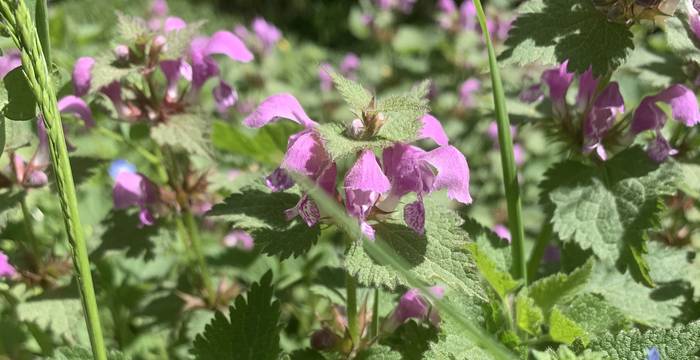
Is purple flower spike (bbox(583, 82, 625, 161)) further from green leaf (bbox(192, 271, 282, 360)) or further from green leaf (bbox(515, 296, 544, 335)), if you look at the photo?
green leaf (bbox(192, 271, 282, 360))

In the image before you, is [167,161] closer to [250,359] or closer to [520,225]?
[250,359]

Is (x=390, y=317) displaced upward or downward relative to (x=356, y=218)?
downward

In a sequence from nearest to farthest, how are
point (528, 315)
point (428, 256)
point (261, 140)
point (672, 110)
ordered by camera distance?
point (428, 256) → point (528, 315) → point (672, 110) → point (261, 140)

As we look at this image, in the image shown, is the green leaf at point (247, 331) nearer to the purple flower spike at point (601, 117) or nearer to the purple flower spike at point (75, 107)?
the purple flower spike at point (75, 107)

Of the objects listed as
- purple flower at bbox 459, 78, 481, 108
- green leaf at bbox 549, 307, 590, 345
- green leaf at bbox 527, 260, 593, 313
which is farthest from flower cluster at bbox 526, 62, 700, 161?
purple flower at bbox 459, 78, 481, 108

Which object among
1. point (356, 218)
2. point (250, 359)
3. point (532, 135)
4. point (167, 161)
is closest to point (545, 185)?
point (356, 218)

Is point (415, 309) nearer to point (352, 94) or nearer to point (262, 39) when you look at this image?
point (352, 94)

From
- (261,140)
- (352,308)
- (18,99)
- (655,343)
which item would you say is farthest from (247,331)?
(261,140)
